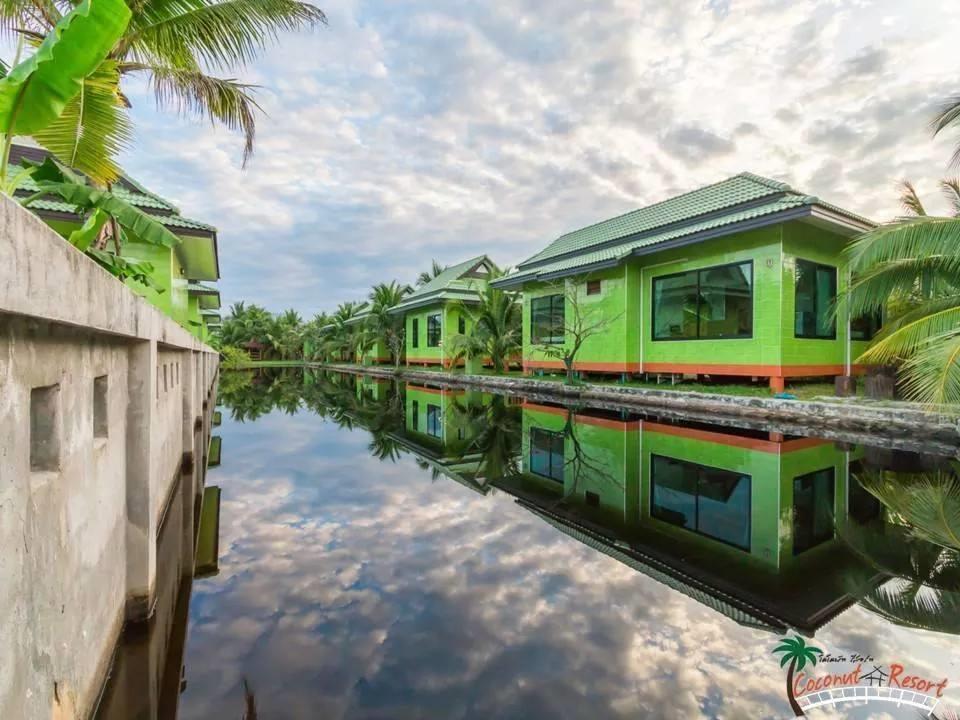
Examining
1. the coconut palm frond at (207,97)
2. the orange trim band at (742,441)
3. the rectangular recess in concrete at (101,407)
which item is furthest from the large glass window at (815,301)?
the rectangular recess in concrete at (101,407)

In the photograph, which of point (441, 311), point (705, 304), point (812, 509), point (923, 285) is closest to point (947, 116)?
point (923, 285)

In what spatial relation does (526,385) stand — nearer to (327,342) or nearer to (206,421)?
(206,421)

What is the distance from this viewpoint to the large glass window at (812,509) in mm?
4090

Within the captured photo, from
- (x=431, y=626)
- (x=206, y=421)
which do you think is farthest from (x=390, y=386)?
(x=431, y=626)

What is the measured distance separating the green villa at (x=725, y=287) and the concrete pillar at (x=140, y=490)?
11223 millimetres

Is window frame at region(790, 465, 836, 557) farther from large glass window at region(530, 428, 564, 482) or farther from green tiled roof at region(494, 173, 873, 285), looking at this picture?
green tiled roof at region(494, 173, 873, 285)

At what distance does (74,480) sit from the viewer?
1.98m

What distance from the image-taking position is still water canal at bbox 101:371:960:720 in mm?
2350

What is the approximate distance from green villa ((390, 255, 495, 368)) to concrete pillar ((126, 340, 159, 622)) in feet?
66.7

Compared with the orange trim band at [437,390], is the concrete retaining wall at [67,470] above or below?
above

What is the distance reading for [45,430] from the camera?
1.80m

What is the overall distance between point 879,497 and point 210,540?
650 centimetres

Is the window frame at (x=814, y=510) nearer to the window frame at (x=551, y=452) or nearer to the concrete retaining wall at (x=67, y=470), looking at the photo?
the window frame at (x=551, y=452)

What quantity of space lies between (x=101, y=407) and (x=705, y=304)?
13200 mm
